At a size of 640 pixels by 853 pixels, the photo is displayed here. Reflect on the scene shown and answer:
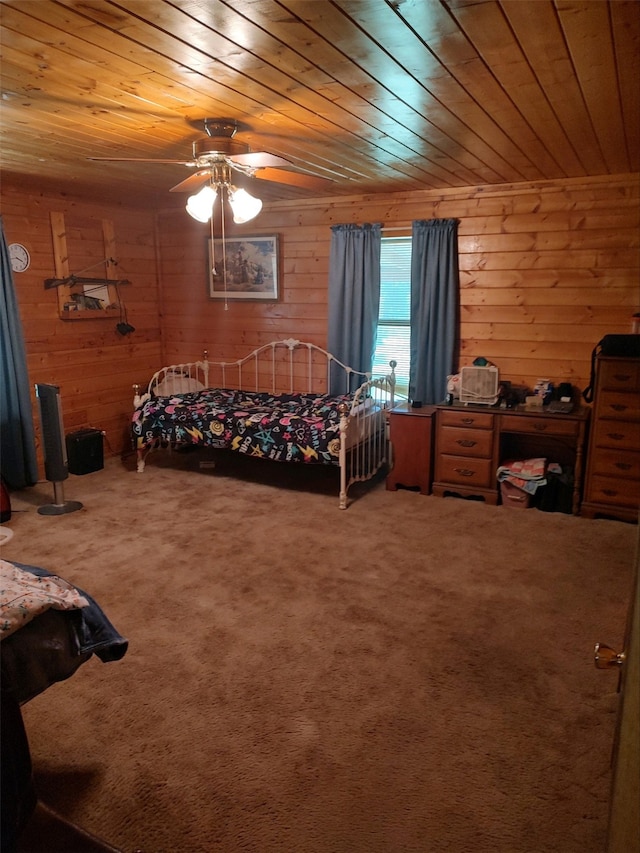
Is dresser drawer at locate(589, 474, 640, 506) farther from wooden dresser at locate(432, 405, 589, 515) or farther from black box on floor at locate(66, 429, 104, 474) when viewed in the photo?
black box on floor at locate(66, 429, 104, 474)

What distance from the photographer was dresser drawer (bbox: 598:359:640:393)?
141 inches

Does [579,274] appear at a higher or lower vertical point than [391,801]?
higher

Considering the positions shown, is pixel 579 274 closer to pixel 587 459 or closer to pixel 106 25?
pixel 587 459

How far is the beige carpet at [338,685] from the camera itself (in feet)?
5.65

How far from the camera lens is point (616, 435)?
3703 millimetres

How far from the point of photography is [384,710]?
2.14 metres

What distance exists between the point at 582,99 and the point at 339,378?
9.76ft

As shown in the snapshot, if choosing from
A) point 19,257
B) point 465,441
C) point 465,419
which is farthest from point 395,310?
point 19,257

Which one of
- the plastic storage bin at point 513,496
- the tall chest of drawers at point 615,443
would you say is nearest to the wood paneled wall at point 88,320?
the plastic storage bin at point 513,496

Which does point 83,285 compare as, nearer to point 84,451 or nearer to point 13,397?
point 13,397

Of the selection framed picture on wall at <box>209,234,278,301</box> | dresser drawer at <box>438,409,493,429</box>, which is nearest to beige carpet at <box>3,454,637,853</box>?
dresser drawer at <box>438,409,493,429</box>

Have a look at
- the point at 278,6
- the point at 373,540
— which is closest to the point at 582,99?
the point at 278,6

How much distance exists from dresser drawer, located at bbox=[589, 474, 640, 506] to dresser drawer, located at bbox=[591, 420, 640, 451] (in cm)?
22

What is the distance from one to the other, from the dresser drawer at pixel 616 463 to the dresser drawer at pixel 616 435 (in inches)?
1.5
